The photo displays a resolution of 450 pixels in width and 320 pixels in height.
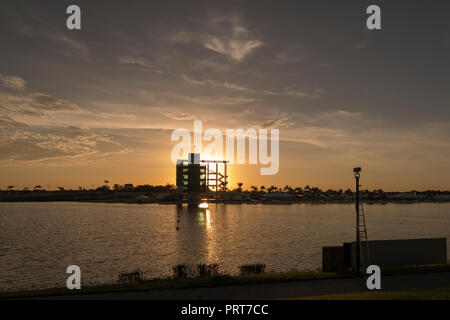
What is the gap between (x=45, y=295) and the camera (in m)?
16.2

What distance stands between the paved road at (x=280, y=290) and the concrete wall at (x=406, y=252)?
374 centimetres

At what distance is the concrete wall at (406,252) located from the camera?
908 inches

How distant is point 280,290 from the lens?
1684 centimetres

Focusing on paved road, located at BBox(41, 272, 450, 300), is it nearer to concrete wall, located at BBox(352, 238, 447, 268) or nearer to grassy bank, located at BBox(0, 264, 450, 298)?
grassy bank, located at BBox(0, 264, 450, 298)

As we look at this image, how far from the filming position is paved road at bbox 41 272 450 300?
15906 mm

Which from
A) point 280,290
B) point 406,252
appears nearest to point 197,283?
point 280,290

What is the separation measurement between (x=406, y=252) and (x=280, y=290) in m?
11.8

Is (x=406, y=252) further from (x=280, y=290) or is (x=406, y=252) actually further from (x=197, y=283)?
(x=197, y=283)

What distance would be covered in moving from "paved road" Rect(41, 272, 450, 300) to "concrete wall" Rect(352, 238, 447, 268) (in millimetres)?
3740

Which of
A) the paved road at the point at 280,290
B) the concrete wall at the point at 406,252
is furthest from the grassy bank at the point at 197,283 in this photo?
the concrete wall at the point at 406,252

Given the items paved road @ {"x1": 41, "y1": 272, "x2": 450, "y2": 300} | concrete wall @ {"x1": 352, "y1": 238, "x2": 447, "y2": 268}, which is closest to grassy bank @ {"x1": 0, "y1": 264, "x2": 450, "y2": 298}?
paved road @ {"x1": 41, "y1": 272, "x2": 450, "y2": 300}
